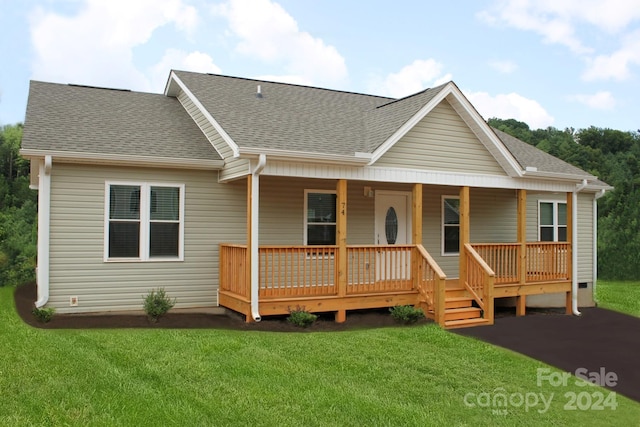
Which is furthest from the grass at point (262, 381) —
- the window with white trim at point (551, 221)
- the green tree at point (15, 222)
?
the green tree at point (15, 222)

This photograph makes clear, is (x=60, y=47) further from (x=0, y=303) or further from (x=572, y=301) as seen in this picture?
(x=572, y=301)

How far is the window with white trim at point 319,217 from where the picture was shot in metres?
12.7

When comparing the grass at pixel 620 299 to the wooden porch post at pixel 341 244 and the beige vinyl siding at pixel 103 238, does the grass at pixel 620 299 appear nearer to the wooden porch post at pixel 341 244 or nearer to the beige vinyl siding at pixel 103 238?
the wooden porch post at pixel 341 244

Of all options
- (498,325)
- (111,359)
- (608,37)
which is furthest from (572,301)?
(608,37)

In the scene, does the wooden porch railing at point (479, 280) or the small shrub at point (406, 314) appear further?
the wooden porch railing at point (479, 280)

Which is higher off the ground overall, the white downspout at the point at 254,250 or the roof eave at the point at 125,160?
the roof eave at the point at 125,160

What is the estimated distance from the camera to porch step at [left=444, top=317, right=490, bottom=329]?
11039 mm

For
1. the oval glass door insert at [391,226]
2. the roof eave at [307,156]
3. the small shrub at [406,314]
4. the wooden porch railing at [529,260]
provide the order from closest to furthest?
the roof eave at [307,156], the small shrub at [406,314], the wooden porch railing at [529,260], the oval glass door insert at [391,226]

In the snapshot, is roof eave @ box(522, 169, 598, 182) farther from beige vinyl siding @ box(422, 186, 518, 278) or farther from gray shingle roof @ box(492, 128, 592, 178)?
beige vinyl siding @ box(422, 186, 518, 278)

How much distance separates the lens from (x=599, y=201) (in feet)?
118

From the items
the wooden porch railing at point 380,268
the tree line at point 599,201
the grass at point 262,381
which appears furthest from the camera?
the tree line at point 599,201

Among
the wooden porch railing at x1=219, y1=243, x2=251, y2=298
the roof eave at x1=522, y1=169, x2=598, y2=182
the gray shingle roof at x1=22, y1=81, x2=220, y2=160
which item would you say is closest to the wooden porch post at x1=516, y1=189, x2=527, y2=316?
the roof eave at x1=522, y1=169, x2=598, y2=182

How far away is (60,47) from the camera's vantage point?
3375 cm

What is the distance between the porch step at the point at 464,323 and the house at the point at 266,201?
0.10 feet
